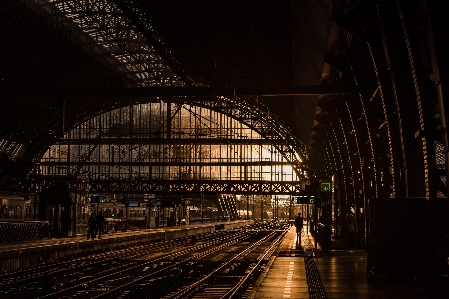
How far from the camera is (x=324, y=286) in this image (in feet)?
54.0

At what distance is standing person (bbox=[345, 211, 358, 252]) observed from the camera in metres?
29.9

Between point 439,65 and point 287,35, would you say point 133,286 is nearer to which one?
point 439,65

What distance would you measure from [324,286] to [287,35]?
16331 mm

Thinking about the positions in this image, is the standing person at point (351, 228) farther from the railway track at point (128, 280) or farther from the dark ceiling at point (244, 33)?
the dark ceiling at point (244, 33)

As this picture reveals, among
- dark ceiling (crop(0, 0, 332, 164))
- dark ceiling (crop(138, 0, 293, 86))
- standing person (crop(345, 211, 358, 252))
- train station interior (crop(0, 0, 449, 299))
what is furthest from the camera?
standing person (crop(345, 211, 358, 252))

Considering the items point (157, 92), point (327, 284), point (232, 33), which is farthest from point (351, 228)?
point (327, 284)

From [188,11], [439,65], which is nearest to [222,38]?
[188,11]

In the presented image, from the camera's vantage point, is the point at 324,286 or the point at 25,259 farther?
the point at 25,259

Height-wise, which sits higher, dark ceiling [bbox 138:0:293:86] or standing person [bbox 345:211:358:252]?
dark ceiling [bbox 138:0:293:86]

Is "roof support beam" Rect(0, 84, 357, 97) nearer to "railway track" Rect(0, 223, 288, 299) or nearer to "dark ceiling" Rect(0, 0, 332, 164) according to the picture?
"dark ceiling" Rect(0, 0, 332, 164)

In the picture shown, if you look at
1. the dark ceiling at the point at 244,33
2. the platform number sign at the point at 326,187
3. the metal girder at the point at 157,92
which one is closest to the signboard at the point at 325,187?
the platform number sign at the point at 326,187

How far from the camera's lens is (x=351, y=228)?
30625mm

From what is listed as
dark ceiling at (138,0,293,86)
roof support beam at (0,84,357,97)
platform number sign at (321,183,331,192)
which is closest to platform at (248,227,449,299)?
platform number sign at (321,183,331,192)

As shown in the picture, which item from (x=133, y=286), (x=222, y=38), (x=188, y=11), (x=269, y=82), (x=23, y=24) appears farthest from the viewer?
(x=23, y=24)
